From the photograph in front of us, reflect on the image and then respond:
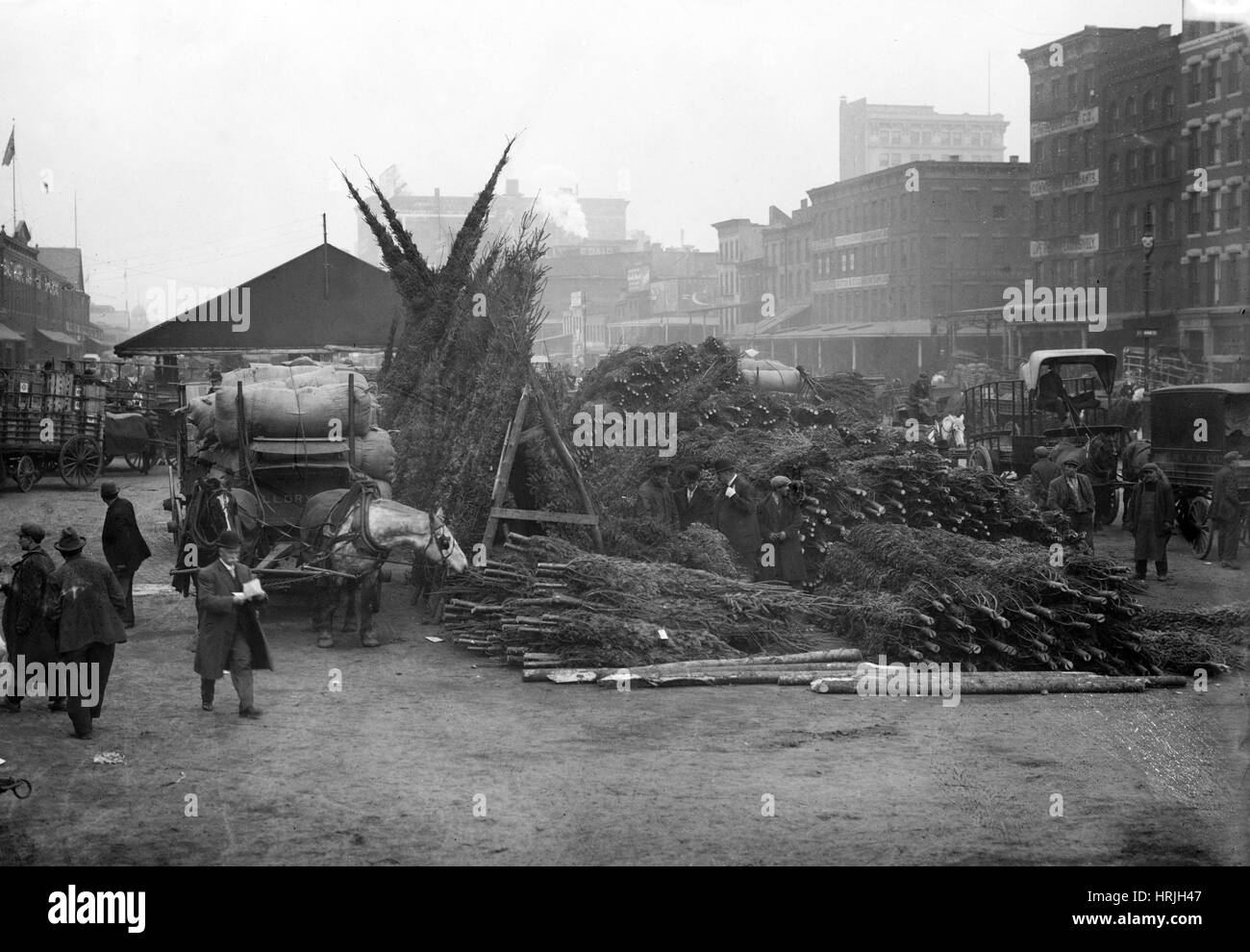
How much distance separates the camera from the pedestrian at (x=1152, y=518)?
19.1 meters

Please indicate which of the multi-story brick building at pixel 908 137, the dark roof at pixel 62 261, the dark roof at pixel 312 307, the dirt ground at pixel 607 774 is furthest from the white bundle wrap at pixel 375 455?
the multi-story brick building at pixel 908 137

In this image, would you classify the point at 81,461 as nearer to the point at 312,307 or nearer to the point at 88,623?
the point at 312,307

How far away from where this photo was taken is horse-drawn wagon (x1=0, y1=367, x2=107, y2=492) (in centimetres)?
2652

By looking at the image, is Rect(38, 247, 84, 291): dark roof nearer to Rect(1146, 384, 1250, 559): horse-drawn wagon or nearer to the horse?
the horse

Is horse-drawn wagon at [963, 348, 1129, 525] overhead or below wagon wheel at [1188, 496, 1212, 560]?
overhead

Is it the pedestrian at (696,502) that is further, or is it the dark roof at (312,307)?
the dark roof at (312,307)

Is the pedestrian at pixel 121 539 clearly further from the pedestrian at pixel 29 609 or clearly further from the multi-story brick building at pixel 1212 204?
the multi-story brick building at pixel 1212 204

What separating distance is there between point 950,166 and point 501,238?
56427 millimetres

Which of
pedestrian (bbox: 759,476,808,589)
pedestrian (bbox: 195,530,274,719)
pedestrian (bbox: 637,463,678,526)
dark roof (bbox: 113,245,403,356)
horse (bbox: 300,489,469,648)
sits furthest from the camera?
dark roof (bbox: 113,245,403,356)

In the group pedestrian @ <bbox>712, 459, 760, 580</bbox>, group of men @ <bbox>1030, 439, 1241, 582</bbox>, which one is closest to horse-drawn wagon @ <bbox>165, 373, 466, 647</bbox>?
pedestrian @ <bbox>712, 459, 760, 580</bbox>

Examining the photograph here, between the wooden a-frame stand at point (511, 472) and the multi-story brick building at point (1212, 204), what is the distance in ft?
90.1
